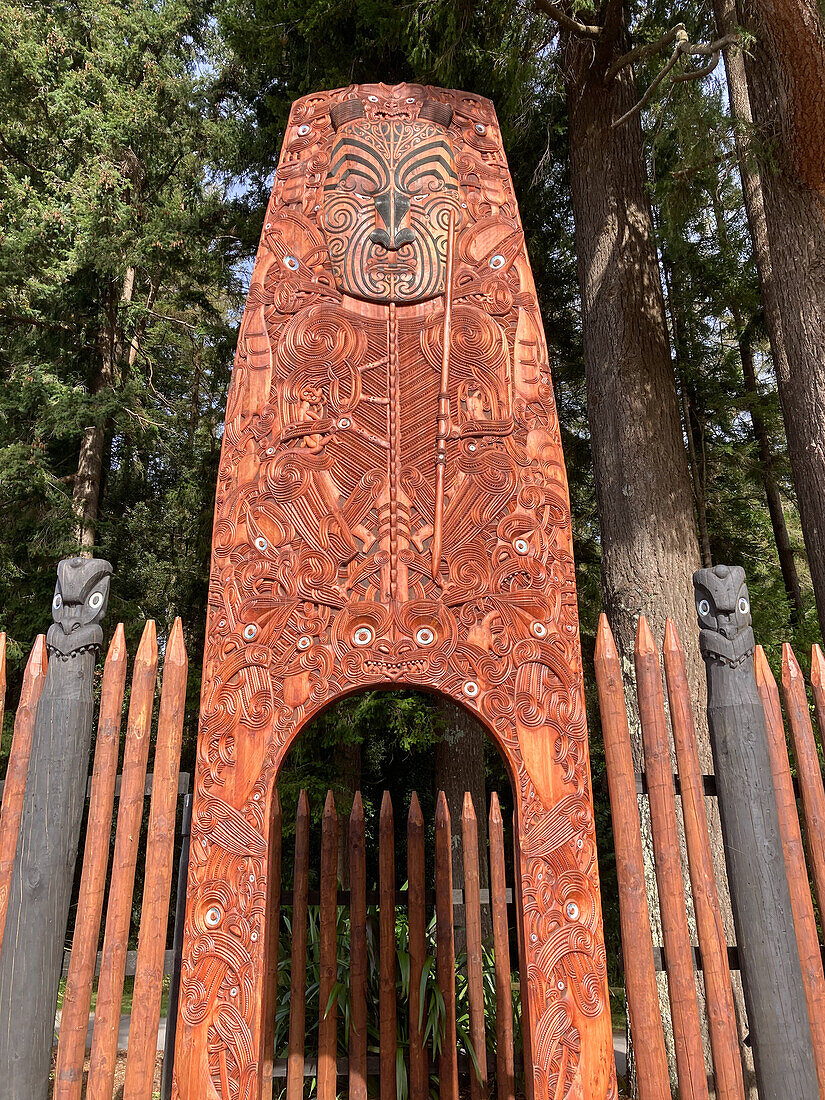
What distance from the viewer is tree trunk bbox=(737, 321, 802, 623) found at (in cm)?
1168

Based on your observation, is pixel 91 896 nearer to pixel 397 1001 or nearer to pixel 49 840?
pixel 49 840

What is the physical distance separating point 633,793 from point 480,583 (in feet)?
3.50

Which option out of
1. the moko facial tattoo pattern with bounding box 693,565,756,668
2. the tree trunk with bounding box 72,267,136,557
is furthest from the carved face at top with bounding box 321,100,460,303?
the tree trunk with bounding box 72,267,136,557

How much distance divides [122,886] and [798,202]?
564 cm

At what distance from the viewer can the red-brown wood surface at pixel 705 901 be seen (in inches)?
120

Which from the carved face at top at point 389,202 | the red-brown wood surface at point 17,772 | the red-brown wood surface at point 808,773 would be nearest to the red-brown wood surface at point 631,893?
the red-brown wood surface at point 808,773

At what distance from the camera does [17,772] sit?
10.8 feet

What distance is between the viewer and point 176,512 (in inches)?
483

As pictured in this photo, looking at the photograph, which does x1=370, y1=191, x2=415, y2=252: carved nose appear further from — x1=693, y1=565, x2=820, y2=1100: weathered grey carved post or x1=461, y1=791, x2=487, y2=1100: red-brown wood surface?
x1=461, y1=791, x2=487, y2=1100: red-brown wood surface

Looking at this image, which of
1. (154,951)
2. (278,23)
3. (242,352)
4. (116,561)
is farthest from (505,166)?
(116,561)

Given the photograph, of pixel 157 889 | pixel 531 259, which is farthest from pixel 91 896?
pixel 531 259

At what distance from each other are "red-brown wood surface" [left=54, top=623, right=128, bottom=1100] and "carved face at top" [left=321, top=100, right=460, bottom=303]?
2.14 m

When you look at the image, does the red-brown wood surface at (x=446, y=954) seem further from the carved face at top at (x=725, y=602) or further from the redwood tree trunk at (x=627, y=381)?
the redwood tree trunk at (x=627, y=381)

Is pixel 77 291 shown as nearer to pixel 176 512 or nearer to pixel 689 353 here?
pixel 176 512
